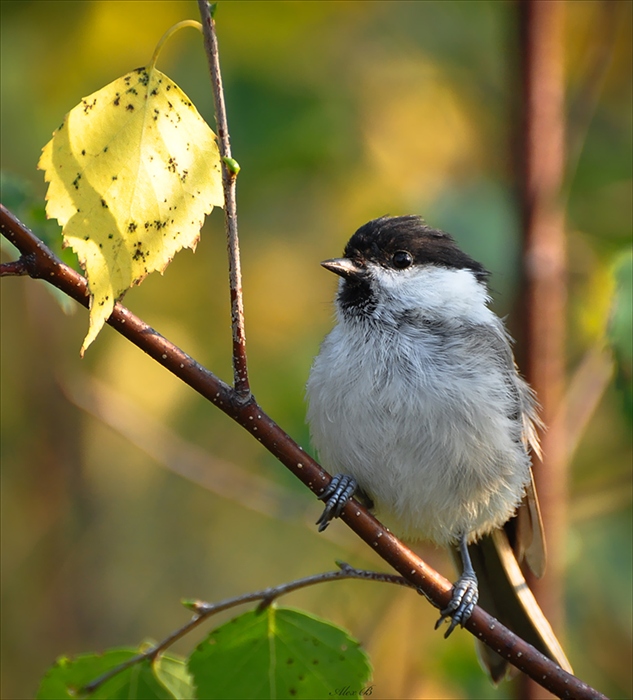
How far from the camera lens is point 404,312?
8.00 ft

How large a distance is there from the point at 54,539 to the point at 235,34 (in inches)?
100

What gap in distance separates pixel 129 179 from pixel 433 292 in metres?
1.44

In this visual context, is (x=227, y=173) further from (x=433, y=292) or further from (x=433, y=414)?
(x=433, y=292)

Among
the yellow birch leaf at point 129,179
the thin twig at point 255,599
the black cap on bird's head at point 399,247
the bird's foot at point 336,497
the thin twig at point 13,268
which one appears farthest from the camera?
the black cap on bird's head at point 399,247

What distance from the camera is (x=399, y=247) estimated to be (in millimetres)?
2598

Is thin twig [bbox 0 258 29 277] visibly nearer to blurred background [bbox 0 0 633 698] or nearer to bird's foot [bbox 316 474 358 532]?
bird's foot [bbox 316 474 358 532]

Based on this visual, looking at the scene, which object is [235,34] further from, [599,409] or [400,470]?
[599,409]

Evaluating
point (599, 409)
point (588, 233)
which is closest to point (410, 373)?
point (588, 233)

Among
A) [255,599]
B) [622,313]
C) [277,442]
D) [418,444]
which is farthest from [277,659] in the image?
[622,313]

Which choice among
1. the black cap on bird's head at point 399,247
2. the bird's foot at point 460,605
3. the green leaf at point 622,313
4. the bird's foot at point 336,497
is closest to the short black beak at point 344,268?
the black cap on bird's head at point 399,247

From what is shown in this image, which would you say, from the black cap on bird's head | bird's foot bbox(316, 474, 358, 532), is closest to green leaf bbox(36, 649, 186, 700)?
bird's foot bbox(316, 474, 358, 532)

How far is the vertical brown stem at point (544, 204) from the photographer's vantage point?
2488 millimetres

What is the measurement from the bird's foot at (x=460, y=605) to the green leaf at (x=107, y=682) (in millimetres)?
697

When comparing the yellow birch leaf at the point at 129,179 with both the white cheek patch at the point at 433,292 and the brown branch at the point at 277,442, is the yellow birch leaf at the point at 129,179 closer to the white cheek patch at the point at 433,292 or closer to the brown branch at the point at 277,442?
the brown branch at the point at 277,442
